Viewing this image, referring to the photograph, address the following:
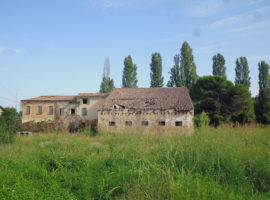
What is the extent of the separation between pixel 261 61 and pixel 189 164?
32443 mm

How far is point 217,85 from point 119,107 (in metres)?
11.9

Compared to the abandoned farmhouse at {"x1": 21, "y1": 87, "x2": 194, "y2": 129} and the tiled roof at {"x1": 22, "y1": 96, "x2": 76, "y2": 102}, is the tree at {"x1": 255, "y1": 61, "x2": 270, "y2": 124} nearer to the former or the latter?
the abandoned farmhouse at {"x1": 21, "y1": 87, "x2": 194, "y2": 129}

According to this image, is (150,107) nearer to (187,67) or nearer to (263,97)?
(187,67)

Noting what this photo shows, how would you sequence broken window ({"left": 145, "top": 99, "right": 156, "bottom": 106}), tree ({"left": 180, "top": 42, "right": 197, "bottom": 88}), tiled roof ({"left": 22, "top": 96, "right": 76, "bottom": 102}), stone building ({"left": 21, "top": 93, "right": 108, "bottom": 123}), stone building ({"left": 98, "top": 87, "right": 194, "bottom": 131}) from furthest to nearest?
tree ({"left": 180, "top": 42, "right": 197, "bottom": 88})
tiled roof ({"left": 22, "top": 96, "right": 76, "bottom": 102})
stone building ({"left": 21, "top": 93, "right": 108, "bottom": 123})
broken window ({"left": 145, "top": 99, "right": 156, "bottom": 106})
stone building ({"left": 98, "top": 87, "right": 194, "bottom": 131})

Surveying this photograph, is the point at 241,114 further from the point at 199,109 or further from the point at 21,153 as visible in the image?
the point at 21,153

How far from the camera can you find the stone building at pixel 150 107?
64.4 feet

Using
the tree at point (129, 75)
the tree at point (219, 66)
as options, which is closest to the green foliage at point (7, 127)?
the tree at point (129, 75)

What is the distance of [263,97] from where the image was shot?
28.1 metres

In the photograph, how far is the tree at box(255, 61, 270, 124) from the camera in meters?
26.8

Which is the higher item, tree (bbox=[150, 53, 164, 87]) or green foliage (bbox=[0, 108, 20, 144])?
tree (bbox=[150, 53, 164, 87])

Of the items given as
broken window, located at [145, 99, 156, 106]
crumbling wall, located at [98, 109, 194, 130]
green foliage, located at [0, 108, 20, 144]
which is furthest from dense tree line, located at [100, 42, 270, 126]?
green foliage, located at [0, 108, 20, 144]

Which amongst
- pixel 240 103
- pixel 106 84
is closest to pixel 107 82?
pixel 106 84

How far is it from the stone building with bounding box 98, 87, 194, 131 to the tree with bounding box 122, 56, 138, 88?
818cm

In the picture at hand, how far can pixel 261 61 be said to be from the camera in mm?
31906
